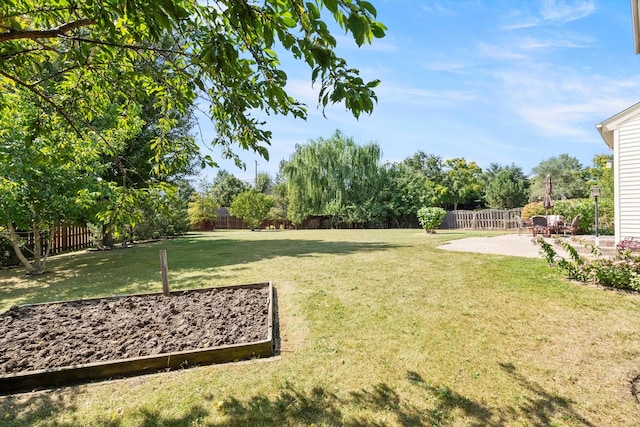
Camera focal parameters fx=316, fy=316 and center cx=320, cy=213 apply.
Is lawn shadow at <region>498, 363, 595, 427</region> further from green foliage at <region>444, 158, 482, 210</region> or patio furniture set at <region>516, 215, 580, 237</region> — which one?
green foliage at <region>444, 158, 482, 210</region>

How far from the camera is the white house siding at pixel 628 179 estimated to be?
309 inches

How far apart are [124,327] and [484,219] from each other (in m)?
24.4

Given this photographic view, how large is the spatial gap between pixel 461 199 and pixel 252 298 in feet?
122

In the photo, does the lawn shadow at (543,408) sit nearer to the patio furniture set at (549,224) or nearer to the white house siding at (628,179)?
the white house siding at (628,179)

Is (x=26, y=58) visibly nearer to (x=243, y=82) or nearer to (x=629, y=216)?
(x=243, y=82)

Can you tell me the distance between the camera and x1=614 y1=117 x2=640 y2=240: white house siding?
784 cm

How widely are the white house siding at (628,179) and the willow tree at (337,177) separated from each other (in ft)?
62.2

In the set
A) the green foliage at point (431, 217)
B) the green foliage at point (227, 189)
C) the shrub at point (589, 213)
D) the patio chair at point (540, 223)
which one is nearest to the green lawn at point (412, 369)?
the patio chair at point (540, 223)

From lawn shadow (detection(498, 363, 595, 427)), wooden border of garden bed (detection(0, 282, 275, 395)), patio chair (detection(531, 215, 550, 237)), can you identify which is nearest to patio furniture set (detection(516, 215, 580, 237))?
patio chair (detection(531, 215, 550, 237))

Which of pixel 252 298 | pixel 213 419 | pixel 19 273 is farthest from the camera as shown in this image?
pixel 19 273

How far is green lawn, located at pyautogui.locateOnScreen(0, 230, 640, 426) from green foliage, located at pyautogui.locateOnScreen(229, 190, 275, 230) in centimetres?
2226

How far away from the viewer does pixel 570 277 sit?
557 cm

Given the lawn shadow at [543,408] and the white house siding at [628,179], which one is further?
the white house siding at [628,179]

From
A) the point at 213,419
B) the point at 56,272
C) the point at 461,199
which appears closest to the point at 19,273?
the point at 56,272
